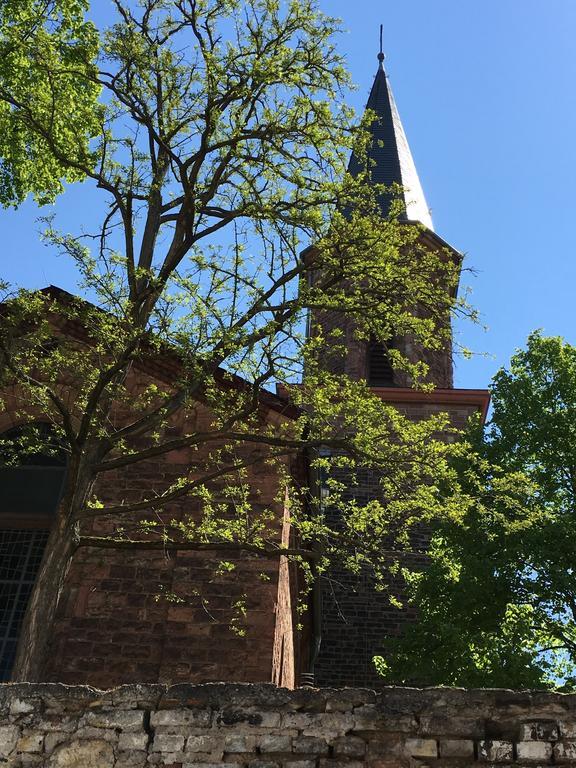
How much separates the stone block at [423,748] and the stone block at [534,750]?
487 mm

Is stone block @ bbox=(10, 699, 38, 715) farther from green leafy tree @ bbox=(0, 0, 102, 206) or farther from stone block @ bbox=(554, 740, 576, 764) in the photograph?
green leafy tree @ bbox=(0, 0, 102, 206)

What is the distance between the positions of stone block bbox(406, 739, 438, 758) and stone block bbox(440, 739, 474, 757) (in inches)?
1.8

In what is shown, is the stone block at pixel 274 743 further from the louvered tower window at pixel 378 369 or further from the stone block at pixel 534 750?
the louvered tower window at pixel 378 369

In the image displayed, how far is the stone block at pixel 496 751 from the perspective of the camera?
5211mm

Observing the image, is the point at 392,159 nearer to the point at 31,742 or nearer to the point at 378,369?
the point at 378,369

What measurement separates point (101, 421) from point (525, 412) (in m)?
10.7

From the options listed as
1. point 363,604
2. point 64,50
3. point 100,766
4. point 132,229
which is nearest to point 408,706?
point 100,766

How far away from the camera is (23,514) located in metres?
10.6

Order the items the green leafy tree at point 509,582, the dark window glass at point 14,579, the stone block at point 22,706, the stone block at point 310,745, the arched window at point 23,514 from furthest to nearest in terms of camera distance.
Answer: the green leafy tree at point 509,582
the arched window at point 23,514
the dark window glass at point 14,579
the stone block at point 22,706
the stone block at point 310,745

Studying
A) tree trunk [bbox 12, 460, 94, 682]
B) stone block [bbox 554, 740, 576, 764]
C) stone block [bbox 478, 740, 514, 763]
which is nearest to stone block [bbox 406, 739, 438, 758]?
stone block [bbox 478, 740, 514, 763]

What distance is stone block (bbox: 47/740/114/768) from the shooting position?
17.8 ft

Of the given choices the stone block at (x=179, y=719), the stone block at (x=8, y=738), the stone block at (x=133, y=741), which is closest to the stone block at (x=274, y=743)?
the stone block at (x=179, y=719)

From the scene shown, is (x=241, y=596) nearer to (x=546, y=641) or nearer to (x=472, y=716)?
(x=472, y=716)

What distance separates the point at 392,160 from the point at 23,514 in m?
21.5
